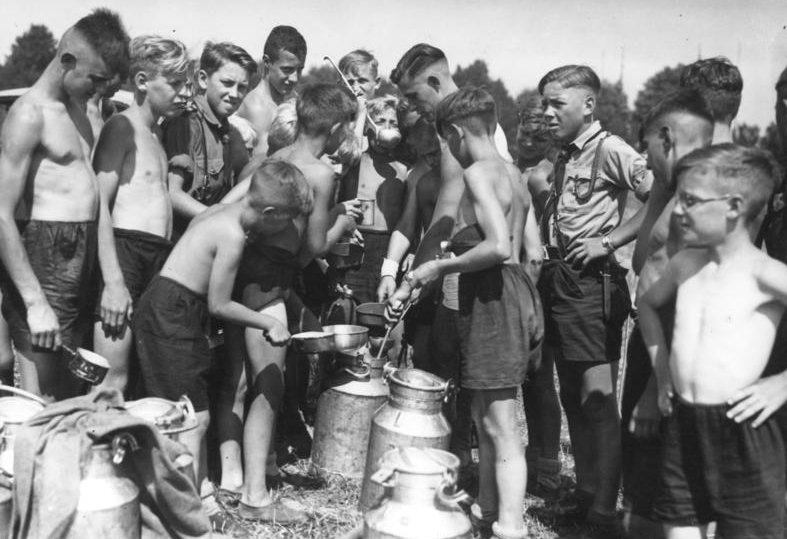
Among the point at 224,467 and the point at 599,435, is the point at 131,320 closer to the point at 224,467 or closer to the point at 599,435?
the point at 224,467

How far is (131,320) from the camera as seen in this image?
5.15m

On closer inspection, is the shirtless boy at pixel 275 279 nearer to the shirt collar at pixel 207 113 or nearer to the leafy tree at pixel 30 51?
the shirt collar at pixel 207 113

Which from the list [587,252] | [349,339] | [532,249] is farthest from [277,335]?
[587,252]

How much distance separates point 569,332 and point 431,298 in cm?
141

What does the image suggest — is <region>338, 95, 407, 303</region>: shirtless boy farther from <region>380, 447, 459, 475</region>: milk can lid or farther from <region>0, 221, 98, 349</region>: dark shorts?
<region>380, 447, 459, 475</region>: milk can lid

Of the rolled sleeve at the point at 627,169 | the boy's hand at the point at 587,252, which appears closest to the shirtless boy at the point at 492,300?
the boy's hand at the point at 587,252

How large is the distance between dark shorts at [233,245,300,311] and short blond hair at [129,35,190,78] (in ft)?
4.07

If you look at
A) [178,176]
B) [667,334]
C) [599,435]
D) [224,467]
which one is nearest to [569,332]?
[599,435]

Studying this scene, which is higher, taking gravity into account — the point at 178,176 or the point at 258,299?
the point at 178,176

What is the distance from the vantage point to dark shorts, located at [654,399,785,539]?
12.0 feet

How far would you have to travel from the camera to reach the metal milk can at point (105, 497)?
3.85 metres

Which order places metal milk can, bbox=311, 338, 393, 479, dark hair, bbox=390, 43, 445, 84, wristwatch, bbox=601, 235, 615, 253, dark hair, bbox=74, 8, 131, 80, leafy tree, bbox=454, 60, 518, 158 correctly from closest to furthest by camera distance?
dark hair, bbox=74, 8, 131, 80 → wristwatch, bbox=601, 235, 615, 253 → metal milk can, bbox=311, 338, 393, 479 → dark hair, bbox=390, 43, 445, 84 → leafy tree, bbox=454, 60, 518, 158

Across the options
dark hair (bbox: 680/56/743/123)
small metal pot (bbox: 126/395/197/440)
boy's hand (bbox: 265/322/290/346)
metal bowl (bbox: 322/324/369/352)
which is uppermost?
dark hair (bbox: 680/56/743/123)

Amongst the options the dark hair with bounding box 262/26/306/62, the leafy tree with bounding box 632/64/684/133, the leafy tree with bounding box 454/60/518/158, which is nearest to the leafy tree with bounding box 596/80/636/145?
the leafy tree with bounding box 632/64/684/133
